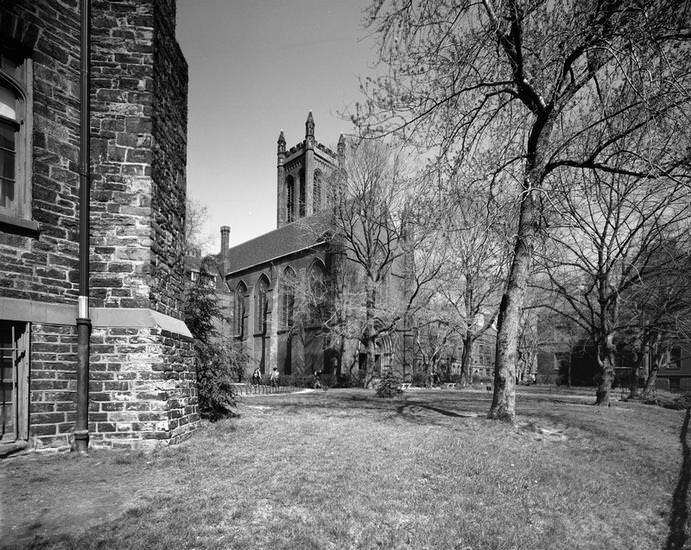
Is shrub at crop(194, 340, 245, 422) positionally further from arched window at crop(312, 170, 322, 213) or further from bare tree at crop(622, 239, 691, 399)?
arched window at crop(312, 170, 322, 213)

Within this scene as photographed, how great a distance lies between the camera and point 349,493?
184 inches

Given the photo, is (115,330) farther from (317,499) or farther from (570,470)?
(570,470)

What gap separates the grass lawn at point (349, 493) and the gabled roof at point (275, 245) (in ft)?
78.2

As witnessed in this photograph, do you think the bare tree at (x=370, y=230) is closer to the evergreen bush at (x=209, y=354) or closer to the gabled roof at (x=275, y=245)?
the gabled roof at (x=275, y=245)

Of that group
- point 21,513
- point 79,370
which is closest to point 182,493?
point 21,513

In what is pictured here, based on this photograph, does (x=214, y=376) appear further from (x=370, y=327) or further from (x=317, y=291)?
(x=317, y=291)

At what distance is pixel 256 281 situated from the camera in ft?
137

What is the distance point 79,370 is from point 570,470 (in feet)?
24.5

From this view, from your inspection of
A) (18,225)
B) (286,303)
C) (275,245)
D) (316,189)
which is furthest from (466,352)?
(316,189)

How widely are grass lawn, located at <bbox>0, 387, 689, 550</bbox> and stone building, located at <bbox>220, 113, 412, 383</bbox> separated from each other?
52.4 feet

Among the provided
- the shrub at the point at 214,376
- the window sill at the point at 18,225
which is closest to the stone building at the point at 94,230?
the window sill at the point at 18,225

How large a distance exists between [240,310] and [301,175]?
59.1 ft

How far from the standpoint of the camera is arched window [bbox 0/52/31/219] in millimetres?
5852

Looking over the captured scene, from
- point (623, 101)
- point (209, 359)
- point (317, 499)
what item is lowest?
point (317, 499)
